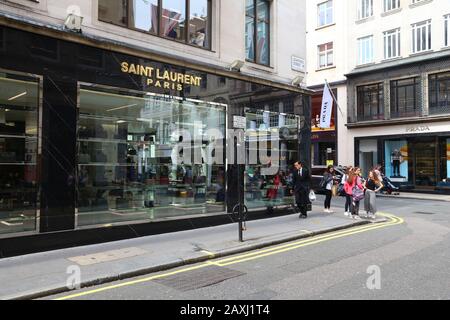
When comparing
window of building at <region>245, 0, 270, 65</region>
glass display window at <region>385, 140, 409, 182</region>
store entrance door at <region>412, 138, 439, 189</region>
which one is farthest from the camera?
glass display window at <region>385, 140, 409, 182</region>

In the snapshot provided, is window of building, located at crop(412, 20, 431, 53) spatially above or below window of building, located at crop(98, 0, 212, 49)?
above

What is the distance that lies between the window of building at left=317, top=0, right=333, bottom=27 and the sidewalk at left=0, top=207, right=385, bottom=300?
22446 millimetres

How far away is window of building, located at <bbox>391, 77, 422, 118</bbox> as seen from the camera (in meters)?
24.4

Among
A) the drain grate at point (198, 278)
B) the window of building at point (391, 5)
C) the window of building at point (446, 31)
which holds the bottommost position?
the drain grate at point (198, 278)

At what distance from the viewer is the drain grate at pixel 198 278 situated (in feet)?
19.7

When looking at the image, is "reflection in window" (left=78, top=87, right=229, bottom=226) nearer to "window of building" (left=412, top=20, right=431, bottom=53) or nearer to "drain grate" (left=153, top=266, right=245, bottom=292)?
"drain grate" (left=153, top=266, right=245, bottom=292)

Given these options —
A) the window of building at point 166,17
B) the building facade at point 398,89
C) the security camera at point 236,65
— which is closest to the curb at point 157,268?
the security camera at point 236,65

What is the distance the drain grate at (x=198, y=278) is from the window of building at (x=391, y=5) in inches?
985

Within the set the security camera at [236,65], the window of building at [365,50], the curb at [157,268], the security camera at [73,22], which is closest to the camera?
the curb at [157,268]

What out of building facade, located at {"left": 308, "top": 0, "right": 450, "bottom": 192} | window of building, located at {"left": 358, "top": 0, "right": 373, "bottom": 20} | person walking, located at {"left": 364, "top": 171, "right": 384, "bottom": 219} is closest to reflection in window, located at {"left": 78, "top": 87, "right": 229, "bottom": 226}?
person walking, located at {"left": 364, "top": 171, "right": 384, "bottom": 219}

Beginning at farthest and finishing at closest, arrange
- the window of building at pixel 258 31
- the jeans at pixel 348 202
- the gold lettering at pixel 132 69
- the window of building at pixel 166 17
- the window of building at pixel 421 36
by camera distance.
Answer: the window of building at pixel 421 36 → the jeans at pixel 348 202 → the window of building at pixel 258 31 → the window of building at pixel 166 17 → the gold lettering at pixel 132 69

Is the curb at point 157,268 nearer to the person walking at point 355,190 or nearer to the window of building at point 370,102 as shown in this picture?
the person walking at point 355,190

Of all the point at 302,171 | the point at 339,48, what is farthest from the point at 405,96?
the point at 302,171
